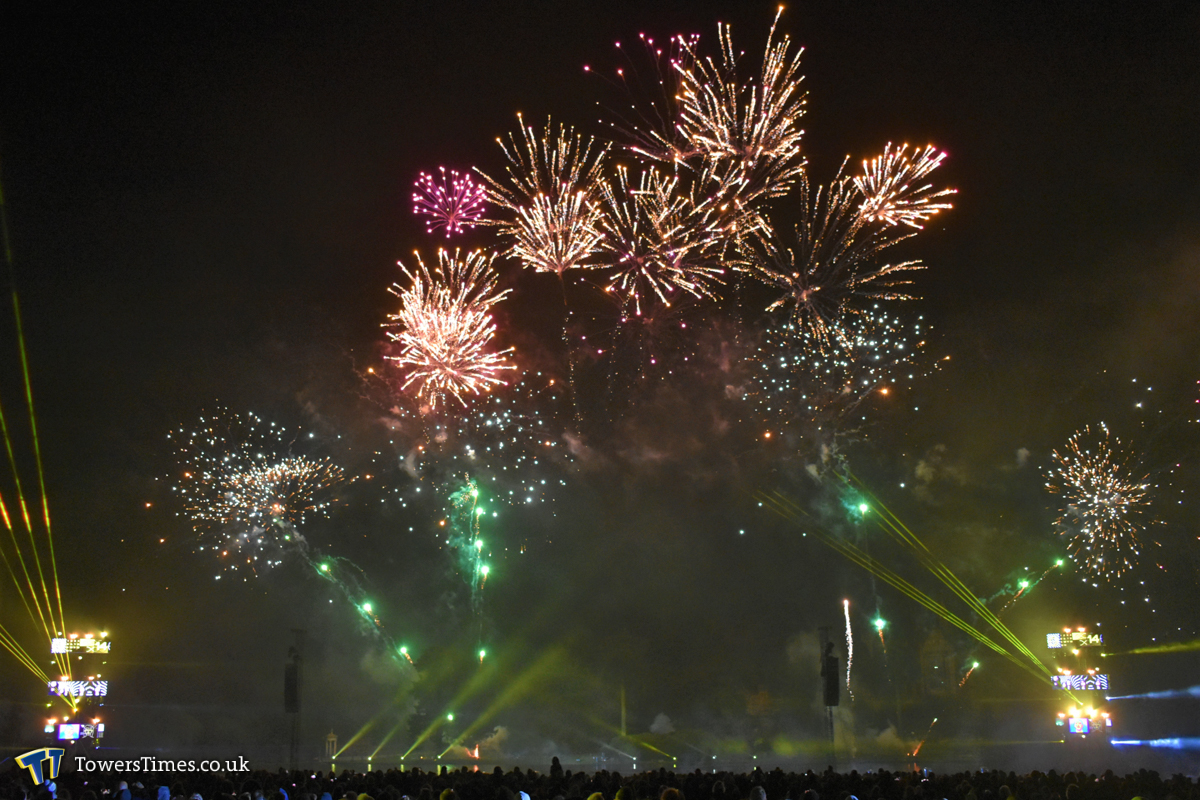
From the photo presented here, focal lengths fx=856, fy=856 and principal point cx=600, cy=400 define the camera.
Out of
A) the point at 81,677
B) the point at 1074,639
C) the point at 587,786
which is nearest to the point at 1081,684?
the point at 1074,639

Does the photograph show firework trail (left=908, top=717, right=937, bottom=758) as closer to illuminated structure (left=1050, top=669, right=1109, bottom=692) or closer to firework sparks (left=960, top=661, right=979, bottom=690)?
firework sparks (left=960, top=661, right=979, bottom=690)

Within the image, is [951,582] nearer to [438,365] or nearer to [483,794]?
[438,365]

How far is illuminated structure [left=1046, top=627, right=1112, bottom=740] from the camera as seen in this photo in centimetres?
2670

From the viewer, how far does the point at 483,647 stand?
37.1 m

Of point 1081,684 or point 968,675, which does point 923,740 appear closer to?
point 968,675

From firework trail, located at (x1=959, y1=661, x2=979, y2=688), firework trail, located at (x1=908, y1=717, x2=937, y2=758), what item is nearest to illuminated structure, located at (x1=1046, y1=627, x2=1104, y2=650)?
firework trail, located at (x1=959, y1=661, x2=979, y2=688)

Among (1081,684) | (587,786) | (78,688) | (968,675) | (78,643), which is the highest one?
(78,643)

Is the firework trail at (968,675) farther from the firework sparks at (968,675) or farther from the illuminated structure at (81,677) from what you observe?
the illuminated structure at (81,677)

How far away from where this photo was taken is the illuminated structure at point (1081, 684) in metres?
26.7

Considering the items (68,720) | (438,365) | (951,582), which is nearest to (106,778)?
(438,365)

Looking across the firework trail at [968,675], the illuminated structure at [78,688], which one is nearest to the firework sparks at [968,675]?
the firework trail at [968,675]

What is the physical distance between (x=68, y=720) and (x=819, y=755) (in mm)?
27341

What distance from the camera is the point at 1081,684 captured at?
27.1m

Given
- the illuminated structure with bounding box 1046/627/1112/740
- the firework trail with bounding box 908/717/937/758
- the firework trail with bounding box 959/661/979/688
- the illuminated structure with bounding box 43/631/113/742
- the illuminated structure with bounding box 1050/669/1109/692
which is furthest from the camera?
the firework trail with bounding box 908/717/937/758
